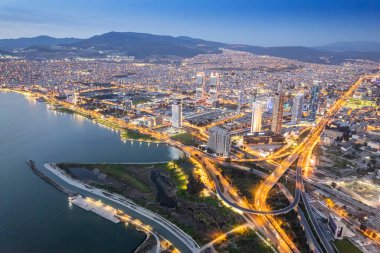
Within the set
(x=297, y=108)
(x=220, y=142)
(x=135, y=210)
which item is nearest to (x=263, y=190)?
(x=220, y=142)

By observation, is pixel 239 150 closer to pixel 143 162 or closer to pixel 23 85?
pixel 143 162

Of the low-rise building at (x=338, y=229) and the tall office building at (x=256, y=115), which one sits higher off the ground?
the tall office building at (x=256, y=115)

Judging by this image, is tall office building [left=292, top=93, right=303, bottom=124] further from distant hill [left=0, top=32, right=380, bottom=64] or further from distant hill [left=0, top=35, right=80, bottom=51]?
distant hill [left=0, top=35, right=80, bottom=51]

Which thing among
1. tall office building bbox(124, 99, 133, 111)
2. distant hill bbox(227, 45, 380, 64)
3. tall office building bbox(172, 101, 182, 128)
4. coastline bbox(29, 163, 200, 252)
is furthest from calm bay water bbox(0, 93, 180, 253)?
distant hill bbox(227, 45, 380, 64)

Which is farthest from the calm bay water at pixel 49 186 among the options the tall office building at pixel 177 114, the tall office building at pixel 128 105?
the tall office building at pixel 128 105

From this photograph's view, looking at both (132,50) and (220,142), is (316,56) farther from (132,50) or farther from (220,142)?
(220,142)

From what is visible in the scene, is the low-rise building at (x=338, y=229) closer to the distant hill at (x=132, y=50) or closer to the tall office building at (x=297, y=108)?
the tall office building at (x=297, y=108)
